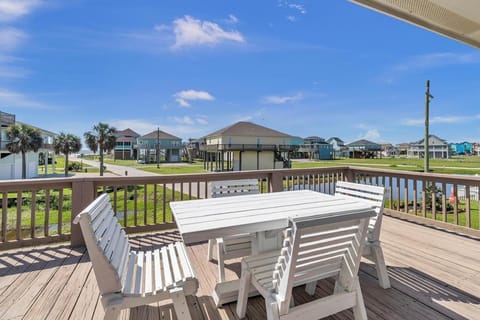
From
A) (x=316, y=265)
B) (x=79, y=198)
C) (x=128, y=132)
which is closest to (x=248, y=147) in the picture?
(x=79, y=198)

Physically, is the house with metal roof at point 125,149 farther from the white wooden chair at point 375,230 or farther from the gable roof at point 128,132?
the white wooden chair at point 375,230

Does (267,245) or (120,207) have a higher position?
(267,245)

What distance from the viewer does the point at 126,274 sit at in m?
1.46

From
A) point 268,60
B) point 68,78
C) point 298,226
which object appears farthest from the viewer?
point 68,78

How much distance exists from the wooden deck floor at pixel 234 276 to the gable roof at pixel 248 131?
23.9 metres

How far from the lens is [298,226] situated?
1083 millimetres

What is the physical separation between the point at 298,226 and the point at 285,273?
31cm

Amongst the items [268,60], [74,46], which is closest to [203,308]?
[268,60]

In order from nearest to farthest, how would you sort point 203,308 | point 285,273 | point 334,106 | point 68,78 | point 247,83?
point 285,273, point 203,308, point 68,78, point 247,83, point 334,106

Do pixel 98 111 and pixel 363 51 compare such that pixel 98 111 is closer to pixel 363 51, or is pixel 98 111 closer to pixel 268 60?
pixel 268 60

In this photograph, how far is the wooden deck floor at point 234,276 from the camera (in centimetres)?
173

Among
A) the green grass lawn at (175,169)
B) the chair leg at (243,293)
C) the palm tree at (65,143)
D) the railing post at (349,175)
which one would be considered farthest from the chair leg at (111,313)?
the palm tree at (65,143)

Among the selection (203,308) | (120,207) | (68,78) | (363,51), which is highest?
(68,78)

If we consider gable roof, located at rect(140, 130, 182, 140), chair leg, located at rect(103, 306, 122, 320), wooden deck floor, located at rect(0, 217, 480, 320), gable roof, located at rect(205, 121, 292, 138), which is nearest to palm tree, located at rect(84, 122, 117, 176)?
gable roof, located at rect(205, 121, 292, 138)
